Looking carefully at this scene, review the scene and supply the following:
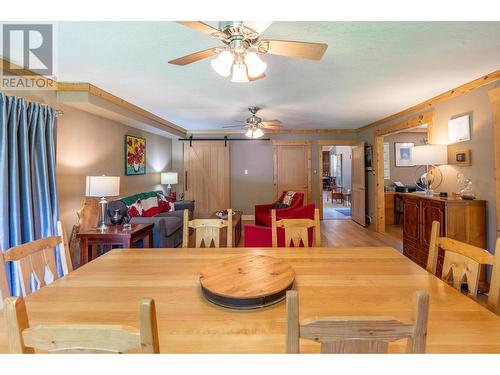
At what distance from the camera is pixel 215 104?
161 inches

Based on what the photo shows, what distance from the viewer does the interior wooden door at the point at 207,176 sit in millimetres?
6801

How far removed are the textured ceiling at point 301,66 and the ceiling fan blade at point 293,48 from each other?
1.06ft

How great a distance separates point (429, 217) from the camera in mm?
3254

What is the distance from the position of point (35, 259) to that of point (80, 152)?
2.47 meters

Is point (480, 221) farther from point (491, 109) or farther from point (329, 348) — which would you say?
point (329, 348)

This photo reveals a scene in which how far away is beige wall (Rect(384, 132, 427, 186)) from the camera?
22.4 feet

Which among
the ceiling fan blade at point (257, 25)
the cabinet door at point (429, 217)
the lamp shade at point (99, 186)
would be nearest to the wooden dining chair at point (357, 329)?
the ceiling fan blade at point (257, 25)

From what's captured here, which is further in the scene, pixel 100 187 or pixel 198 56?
pixel 100 187

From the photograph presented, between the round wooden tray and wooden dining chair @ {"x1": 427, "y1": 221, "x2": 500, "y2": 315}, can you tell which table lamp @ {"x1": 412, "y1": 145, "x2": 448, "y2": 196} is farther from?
the round wooden tray

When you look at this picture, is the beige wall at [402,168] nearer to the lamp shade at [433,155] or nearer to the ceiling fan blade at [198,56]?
the lamp shade at [433,155]

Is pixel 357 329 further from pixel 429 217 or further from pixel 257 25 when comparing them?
pixel 429 217

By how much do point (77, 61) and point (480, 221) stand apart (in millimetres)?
4563

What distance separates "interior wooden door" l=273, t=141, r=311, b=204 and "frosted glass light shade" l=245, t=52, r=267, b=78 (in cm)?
512

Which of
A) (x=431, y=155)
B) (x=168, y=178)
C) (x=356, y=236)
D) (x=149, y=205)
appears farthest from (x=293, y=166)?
(x=149, y=205)
